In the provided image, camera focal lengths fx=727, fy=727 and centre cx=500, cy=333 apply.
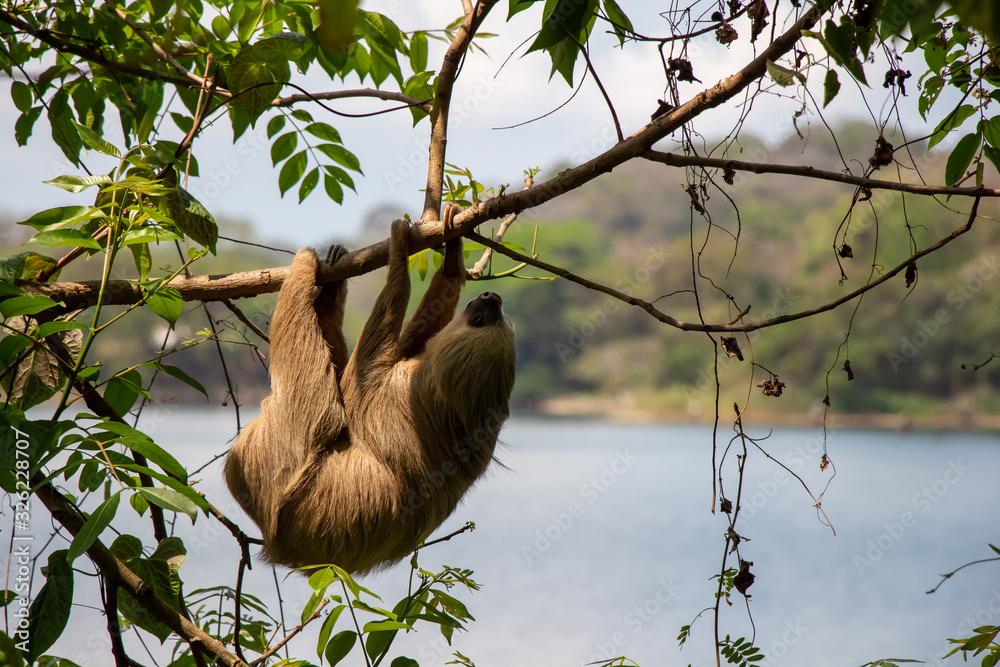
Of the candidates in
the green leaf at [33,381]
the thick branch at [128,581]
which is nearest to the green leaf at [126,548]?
the thick branch at [128,581]

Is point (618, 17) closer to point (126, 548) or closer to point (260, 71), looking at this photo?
point (260, 71)

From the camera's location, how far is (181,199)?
2.99 m

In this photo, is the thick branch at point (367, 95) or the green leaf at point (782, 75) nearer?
the green leaf at point (782, 75)

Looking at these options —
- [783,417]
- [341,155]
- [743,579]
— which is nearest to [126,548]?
[341,155]

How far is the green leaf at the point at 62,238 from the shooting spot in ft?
8.63

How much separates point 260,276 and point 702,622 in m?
15.6

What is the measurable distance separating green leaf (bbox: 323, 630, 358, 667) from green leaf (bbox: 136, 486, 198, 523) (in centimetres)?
70

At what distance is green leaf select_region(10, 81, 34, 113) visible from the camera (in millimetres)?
3855

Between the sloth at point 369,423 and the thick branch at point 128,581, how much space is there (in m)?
1.22

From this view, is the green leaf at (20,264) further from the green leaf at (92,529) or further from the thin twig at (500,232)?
the thin twig at (500,232)

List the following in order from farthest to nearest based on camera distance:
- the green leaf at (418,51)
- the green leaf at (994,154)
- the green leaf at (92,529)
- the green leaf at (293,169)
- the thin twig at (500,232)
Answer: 1. the green leaf at (293,169)
2. the green leaf at (418,51)
3. the thin twig at (500,232)
4. the green leaf at (994,154)
5. the green leaf at (92,529)

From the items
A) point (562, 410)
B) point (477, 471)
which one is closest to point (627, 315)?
point (562, 410)

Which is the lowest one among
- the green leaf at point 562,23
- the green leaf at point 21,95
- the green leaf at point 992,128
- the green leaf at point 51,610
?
the green leaf at point 51,610

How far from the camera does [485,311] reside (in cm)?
455
